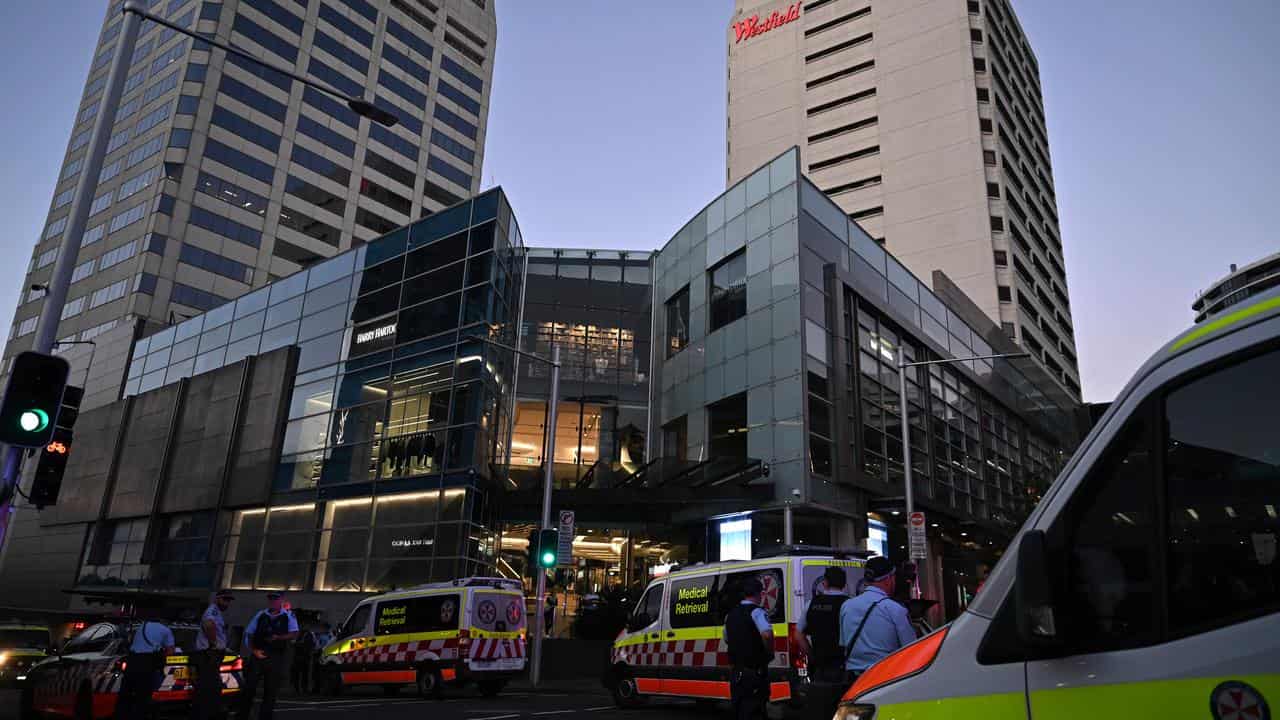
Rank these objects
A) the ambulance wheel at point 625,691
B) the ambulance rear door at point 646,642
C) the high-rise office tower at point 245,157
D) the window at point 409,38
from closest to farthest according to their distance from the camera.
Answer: the ambulance rear door at point 646,642 < the ambulance wheel at point 625,691 < the high-rise office tower at point 245,157 < the window at point 409,38

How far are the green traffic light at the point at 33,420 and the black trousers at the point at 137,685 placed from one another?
342cm

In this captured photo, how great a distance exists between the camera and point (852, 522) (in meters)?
23.9

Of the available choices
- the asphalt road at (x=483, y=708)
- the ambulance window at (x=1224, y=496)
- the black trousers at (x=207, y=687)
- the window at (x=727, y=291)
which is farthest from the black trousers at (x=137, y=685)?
the window at (x=727, y=291)

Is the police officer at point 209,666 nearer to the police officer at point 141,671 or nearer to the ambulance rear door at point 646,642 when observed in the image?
the police officer at point 141,671

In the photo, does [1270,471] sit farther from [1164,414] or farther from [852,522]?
[852,522]

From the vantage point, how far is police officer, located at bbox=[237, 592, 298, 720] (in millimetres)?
9859

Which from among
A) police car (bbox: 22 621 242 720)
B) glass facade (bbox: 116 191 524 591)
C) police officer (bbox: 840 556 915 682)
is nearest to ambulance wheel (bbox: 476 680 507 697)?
police car (bbox: 22 621 242 720)

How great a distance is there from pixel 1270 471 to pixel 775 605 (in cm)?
868

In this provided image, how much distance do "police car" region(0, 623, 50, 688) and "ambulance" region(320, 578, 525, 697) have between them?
5.90 metres

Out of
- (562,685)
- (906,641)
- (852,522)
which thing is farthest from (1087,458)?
(852,522)

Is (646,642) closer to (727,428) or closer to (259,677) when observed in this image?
(259,677)

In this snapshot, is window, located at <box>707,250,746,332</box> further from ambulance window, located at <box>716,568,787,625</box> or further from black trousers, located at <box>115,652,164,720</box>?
black trousers, located at <box>115,652,164,720</box>

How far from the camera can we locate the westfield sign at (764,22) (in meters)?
A: 74.2

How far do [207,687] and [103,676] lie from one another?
2628 mm
